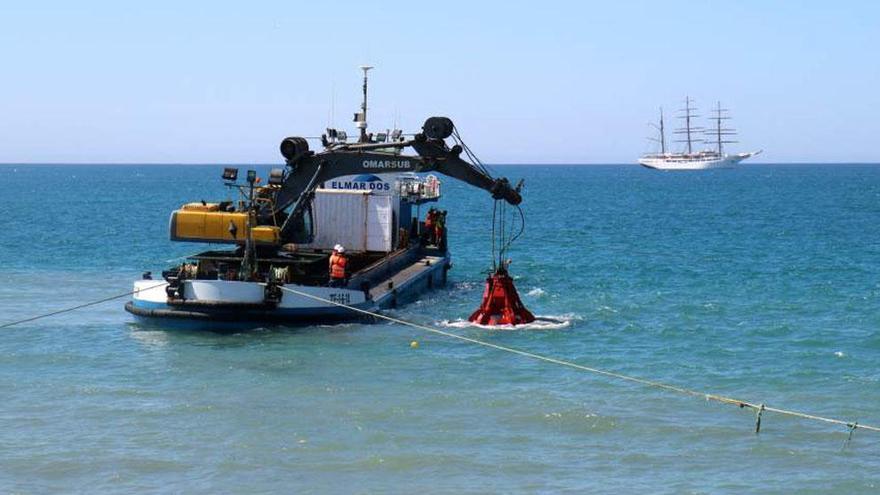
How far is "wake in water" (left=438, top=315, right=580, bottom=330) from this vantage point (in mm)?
29219

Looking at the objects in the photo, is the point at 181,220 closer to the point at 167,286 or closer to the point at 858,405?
the point at 167,286

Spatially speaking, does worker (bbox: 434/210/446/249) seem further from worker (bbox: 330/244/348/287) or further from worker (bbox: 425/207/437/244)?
worker (bbox: 330/244/348/287)

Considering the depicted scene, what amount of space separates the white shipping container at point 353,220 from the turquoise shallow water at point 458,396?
2.48 meters

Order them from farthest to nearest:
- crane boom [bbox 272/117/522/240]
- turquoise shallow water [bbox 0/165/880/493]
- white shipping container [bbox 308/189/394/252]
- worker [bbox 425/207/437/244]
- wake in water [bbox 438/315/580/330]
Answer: worker [bbox 425/207/437/244], white shipping container [bbox 308/189/394/252], crane boom [bbox 272/117/522/240], wake in water [bbox 438/315/580/330], turquoise shallow water [bbox 0/165/880/493]

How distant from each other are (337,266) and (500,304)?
158 inches

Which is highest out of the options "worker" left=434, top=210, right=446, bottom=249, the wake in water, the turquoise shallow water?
"worker" left=434, top=210, right=446, bottom=249

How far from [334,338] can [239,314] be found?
2179mm

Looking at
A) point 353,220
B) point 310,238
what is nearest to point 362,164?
point 310,238

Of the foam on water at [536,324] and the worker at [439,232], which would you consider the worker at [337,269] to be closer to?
the foam on water at [536,324]

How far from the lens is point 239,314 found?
89.8ft

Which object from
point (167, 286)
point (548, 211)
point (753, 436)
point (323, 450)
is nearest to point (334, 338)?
point (167, 286)

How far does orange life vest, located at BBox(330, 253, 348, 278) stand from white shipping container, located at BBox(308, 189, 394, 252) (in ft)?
17.6

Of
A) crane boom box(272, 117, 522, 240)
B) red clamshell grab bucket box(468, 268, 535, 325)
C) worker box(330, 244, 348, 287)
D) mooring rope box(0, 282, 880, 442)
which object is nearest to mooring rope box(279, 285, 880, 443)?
mooring rope box(0, 282, 880, 442)

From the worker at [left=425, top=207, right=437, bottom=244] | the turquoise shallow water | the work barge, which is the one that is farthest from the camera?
the worker at [left=425, top=207, right=437, bottom=244]
